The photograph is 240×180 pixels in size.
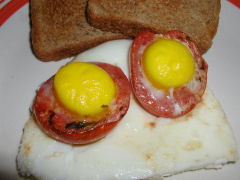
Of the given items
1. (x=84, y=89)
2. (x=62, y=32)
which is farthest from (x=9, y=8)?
(x=84, y=89)

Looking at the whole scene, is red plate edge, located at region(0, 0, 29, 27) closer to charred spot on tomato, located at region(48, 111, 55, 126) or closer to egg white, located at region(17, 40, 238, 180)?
egg white, located at region(17, 40, 238, 180)

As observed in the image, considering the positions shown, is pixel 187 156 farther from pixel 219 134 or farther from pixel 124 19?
pixel 124 19

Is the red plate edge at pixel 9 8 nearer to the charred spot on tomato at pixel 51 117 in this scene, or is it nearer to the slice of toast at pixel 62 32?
the slice of toast at pixel 62 32

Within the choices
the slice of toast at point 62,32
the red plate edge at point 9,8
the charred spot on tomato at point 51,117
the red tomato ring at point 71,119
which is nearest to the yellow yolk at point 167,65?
the red tomato ring at point 71,119

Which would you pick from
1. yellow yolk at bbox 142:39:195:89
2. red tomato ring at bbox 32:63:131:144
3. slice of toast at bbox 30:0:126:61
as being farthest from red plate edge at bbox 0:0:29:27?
yellow yolk at bbox 142:39:195:89

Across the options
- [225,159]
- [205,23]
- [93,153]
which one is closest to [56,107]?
[93,153]
